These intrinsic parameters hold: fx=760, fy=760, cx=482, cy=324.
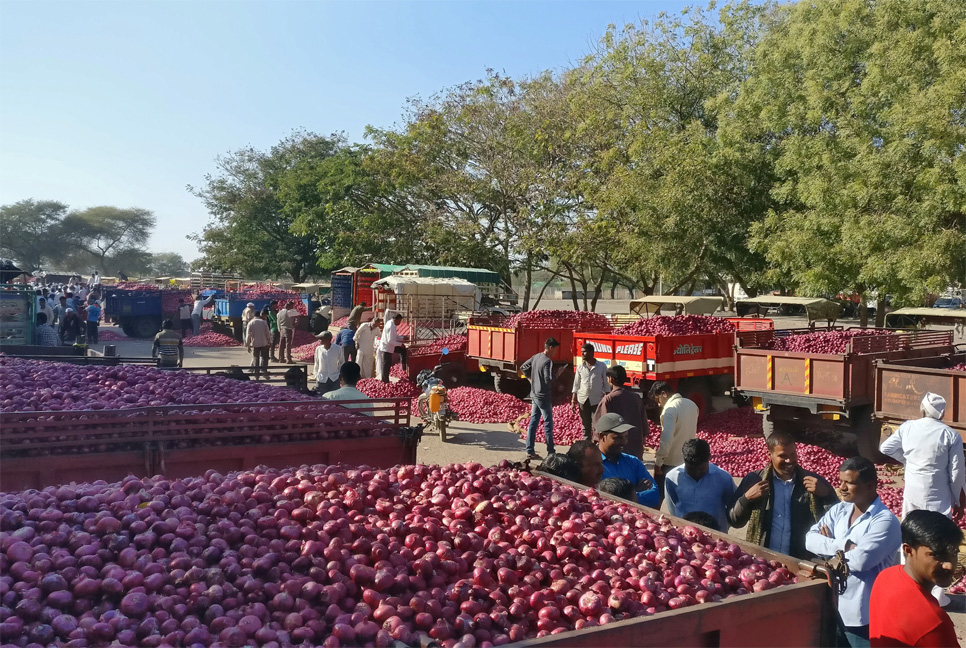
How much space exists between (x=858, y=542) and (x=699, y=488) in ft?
3.71

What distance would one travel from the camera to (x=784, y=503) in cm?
467

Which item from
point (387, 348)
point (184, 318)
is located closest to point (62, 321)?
point (184, 318)

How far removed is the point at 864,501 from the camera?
4098 millimetres

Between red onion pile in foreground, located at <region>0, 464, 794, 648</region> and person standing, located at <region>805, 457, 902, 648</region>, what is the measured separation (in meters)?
0.64

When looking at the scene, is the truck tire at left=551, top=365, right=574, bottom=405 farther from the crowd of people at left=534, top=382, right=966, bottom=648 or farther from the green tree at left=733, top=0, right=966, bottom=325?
the crowd of people at left=534, top=382, right=966, bottom=648

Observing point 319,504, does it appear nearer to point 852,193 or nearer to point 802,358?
point 802,358

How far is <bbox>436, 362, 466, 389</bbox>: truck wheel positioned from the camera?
52.5 ft

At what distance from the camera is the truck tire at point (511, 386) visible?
15867 mm

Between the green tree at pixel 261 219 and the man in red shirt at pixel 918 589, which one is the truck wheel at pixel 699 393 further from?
the green tree at pixel 261 219

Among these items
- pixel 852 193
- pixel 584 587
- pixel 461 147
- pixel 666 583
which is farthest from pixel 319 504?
pixel 461 147

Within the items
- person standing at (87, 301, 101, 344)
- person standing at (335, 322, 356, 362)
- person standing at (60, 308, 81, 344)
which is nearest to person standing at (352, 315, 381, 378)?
person standing at (335, 322, 356, 362)

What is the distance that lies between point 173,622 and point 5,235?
3327 inches

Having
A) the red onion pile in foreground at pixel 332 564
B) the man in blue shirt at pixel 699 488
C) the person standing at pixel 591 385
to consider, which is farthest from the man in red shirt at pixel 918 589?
the person standing at pixel 591 385

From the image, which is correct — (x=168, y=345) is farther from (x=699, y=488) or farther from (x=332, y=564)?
(x=332, y=564)
